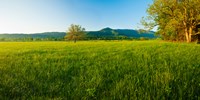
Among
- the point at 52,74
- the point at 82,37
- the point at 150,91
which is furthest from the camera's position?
the point at 82,37

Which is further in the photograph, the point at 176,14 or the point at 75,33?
the point at 75,33

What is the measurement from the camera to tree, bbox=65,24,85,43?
120 m

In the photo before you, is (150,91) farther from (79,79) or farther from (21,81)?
(21,81)

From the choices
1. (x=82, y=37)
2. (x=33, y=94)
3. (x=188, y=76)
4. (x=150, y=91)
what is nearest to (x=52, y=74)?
(x=33, y=94)

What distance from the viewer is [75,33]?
12056cm

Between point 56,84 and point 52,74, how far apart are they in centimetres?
131

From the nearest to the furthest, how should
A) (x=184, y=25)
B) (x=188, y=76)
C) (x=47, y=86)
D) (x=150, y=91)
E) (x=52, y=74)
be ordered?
(x=150, y=91), (x=47, y=86), (x=188, y=76), (x=52, y=74), (x=184, y=25)

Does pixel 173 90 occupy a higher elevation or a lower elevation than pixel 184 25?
lower

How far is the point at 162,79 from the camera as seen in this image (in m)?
6.12

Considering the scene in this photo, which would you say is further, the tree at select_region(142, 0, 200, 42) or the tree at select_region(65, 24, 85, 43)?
the tree at select_region(65, 24, 85, 43)

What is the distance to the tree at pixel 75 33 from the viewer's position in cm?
11981

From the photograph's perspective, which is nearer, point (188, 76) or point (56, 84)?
point (56, 84)

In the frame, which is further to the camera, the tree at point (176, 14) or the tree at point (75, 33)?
the tree at point (75, 33)

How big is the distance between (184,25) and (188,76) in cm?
4205
